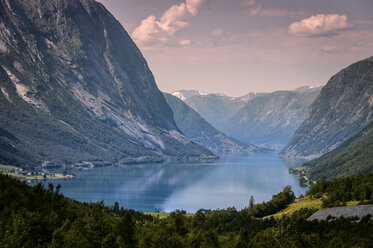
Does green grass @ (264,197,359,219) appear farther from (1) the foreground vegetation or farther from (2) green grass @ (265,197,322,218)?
(1) the foreground vegetation

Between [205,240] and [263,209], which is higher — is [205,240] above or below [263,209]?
below

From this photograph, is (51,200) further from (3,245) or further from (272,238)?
(272,238)

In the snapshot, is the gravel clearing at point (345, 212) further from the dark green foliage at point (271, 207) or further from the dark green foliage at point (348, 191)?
the dark green foliage at point (271, 207)

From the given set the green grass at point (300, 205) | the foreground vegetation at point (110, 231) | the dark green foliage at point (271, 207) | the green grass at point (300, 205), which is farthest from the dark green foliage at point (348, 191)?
the dark green foliage at point (271, 207)

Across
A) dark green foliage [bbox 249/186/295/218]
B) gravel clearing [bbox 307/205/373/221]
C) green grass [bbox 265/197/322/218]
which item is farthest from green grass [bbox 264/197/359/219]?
gravel clearing [bbox 307/205/373/221]

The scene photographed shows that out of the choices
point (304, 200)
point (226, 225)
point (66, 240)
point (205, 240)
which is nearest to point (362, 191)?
point (304, 200)

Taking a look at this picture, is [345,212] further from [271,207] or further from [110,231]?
[110,231]

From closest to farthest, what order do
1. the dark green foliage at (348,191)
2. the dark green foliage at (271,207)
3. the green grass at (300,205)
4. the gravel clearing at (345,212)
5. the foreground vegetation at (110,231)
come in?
the foreground vegetation at (110,231) < the gravel clearing at (345,212) < the dark green foliage at (348,191) < the green grass at (300,205) < the dark green foliage at (271,207)

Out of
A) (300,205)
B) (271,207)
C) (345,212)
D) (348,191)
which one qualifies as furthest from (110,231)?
(348,191)
